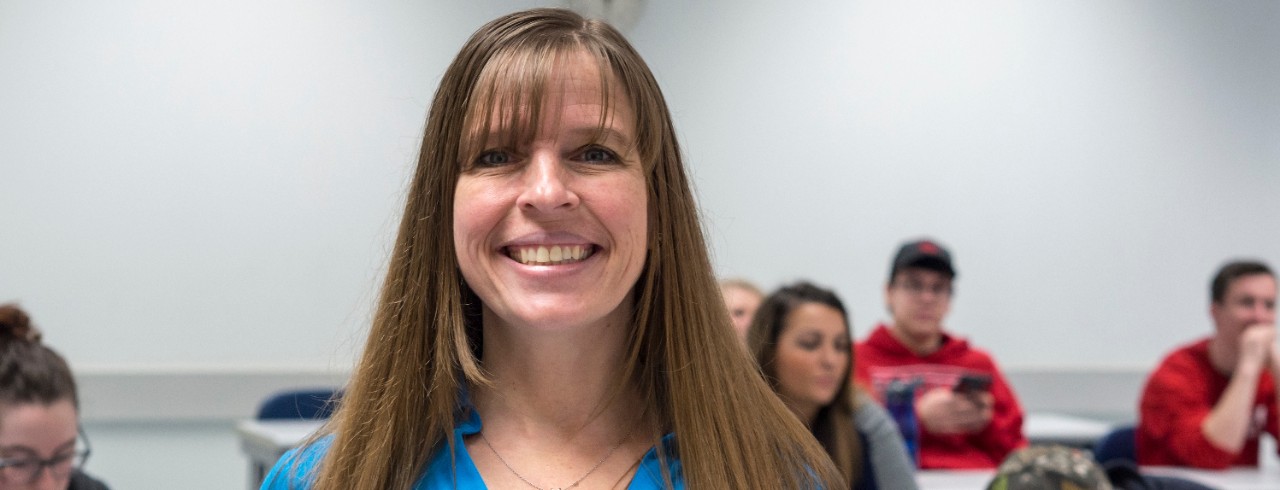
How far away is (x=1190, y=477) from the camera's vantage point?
390 cm

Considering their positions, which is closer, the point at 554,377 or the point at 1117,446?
the point at 554,377

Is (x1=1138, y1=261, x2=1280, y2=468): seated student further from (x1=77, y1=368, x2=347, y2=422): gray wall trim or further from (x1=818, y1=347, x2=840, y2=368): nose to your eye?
(x1=77, y1=368, x2=347, y2=422): gray wall trim

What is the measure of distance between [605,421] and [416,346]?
190mm

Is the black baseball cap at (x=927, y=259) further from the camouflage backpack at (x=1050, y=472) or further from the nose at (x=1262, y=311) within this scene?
the camouflage backpack at (x=1050, y=472)

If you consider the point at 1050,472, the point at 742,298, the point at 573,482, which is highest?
the point at 1050,472

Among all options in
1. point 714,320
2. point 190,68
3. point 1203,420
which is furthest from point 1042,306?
point 714,320

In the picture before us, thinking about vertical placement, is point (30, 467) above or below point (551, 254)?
below

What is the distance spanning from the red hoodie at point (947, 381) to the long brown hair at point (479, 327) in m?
2.98

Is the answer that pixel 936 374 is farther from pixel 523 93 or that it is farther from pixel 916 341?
pixel 523 93

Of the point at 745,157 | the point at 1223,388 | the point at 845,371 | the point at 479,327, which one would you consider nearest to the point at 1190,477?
the point at 1223,388

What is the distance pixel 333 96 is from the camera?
4.99m

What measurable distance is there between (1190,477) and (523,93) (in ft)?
11.5

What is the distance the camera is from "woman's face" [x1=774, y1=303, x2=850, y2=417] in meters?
3.36

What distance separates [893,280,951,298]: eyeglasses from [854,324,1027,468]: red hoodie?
0.17 metres
